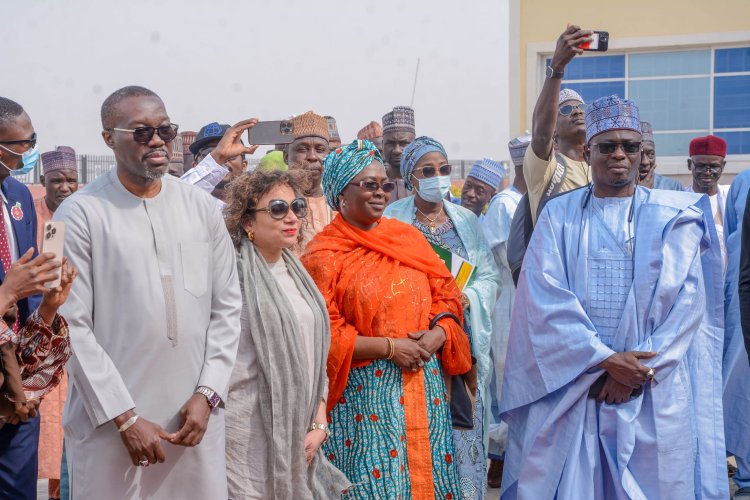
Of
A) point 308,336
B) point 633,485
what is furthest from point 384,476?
point 633,485

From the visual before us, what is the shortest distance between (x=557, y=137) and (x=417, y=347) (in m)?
2.27

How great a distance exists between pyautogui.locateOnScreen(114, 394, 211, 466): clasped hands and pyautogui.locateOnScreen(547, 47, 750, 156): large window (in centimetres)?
1577

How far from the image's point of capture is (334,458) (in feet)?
15.7

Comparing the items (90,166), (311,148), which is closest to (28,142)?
(311,148)

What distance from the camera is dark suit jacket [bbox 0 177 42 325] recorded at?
4.42 metres

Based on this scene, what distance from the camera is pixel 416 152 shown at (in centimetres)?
621

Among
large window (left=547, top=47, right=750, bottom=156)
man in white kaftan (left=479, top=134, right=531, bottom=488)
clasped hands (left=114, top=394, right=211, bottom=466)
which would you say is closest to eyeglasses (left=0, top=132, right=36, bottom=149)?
clasped hands (left=114, top=394, right=211, bottom=466)

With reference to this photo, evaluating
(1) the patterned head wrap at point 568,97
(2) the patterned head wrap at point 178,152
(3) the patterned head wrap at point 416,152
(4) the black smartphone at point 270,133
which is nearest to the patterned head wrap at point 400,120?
(3) the patterned head wrap at point 416,152

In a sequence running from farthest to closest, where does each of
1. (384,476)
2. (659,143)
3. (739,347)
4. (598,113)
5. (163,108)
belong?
(659,143)
(739,347)
(598,113)
(384,476)
(163,108)

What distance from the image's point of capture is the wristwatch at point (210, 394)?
12.7 feet

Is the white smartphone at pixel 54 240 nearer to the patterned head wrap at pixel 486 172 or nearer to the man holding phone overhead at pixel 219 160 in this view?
the man holding phone overhead at pixel 219 160

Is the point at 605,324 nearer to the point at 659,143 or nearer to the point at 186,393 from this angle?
the point at 186,393

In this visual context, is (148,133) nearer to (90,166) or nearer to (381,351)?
(381,351)

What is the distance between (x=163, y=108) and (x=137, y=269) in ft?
2.39
